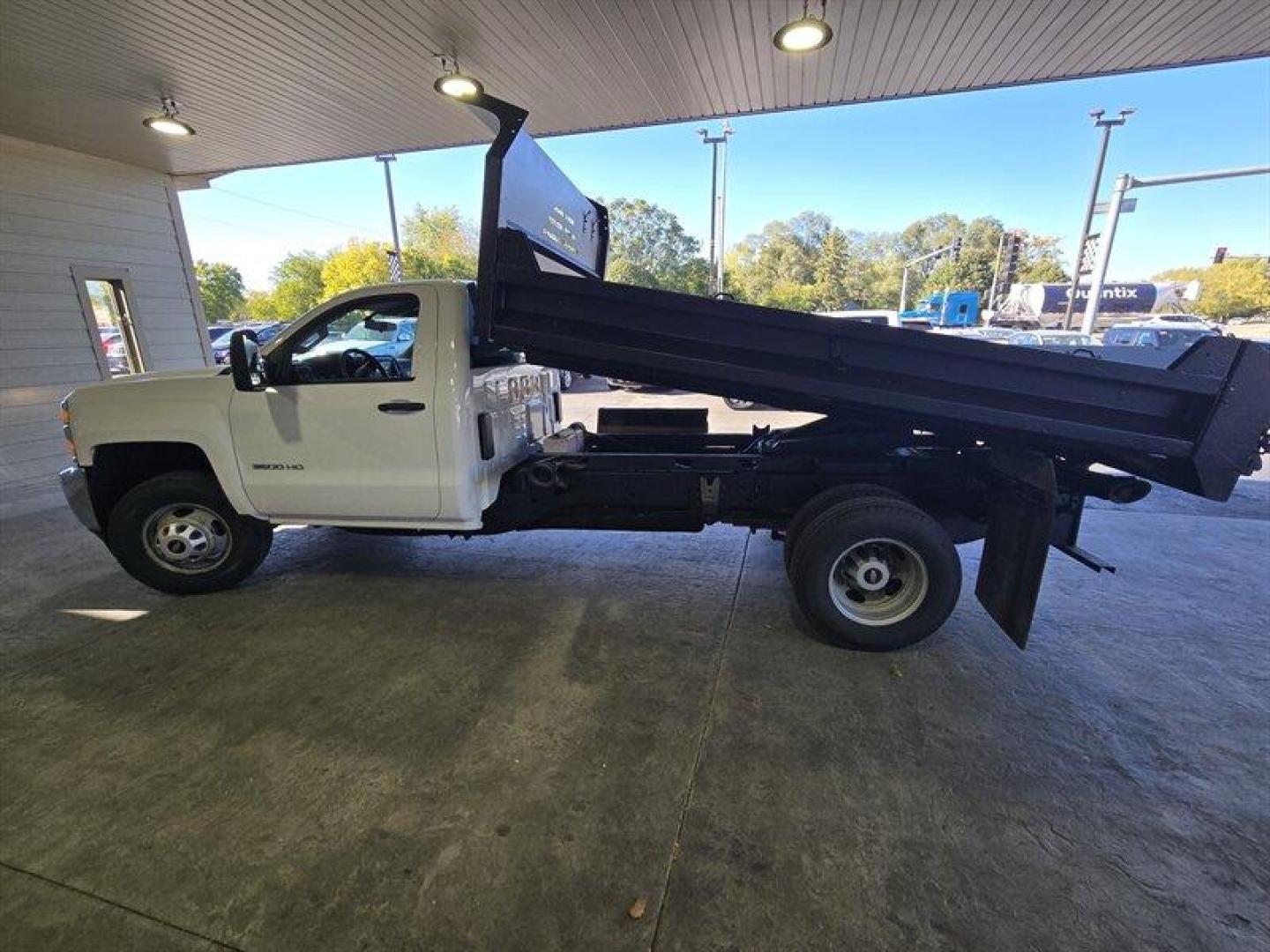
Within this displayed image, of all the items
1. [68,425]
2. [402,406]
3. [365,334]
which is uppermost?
[365,334]

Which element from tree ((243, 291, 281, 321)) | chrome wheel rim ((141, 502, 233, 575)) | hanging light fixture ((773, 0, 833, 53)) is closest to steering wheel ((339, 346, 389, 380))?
chrome wheel rim ((141, 502, 233, 575))

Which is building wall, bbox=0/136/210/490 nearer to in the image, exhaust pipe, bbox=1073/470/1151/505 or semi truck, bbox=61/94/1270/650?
semi truck, bbox=61/94/1270/650

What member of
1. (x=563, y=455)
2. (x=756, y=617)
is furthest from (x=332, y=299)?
(x=756, y=617)

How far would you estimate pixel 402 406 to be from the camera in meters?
3.40

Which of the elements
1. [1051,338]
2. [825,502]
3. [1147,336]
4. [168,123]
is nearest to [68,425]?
[168,123]

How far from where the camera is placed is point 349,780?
2.41 metres

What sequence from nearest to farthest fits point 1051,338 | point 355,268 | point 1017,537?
point 1017,537 < point 1051,338 < point 355,268

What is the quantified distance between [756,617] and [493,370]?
236cm

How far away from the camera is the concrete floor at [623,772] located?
6.07 feet

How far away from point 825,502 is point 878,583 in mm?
553

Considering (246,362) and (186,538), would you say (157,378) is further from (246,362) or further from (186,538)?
(186,538)

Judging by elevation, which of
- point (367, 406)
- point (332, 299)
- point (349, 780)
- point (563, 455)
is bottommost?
point (349, 780)

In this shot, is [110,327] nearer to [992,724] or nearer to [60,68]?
[60,68]

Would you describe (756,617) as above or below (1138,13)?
below
